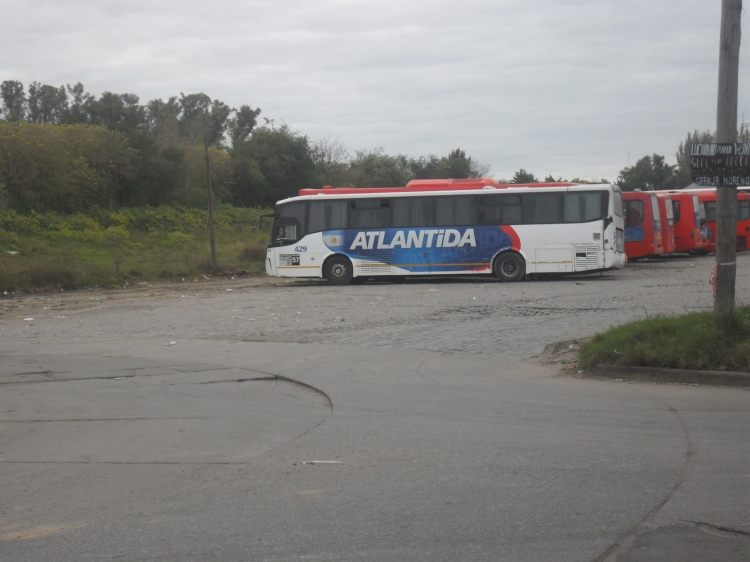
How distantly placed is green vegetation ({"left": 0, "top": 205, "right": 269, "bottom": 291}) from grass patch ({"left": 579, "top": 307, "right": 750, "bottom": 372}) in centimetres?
2351

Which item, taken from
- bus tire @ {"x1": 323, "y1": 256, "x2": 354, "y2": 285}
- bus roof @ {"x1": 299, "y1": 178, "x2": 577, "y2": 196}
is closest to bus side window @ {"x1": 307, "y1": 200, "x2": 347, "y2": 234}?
bus roof @ {"x1": 299, "y1": 178, "x2": 577, "y2": 196}

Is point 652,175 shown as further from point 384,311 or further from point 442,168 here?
point 384,311

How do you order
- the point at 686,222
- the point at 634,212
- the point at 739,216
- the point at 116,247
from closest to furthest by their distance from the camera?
the point at 634,212, the point at 116,247, the point at 686,222, the point at 739,216

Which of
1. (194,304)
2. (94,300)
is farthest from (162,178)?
(194,304)

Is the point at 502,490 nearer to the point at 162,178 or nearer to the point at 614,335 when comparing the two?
the point at 614,335

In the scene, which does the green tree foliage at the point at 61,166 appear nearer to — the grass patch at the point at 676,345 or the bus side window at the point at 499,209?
the bus side window at the point at 499,209

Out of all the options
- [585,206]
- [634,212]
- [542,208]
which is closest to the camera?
[585,206]

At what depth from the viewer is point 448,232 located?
2906 cm

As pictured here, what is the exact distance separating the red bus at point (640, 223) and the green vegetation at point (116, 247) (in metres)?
16.1

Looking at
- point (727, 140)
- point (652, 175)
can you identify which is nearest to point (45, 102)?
point (652, 175)

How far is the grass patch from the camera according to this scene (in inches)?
384

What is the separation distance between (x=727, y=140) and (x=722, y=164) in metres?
0.43

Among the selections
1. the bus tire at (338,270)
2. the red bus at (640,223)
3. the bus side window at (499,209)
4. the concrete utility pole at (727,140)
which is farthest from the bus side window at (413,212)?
the concrete utility pole at (727,140)

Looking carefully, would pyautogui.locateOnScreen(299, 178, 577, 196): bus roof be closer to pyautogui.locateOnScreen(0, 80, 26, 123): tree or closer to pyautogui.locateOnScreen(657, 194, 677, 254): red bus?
pyautogui.locateOnScreen(657, 194, 677, 254): red bus
